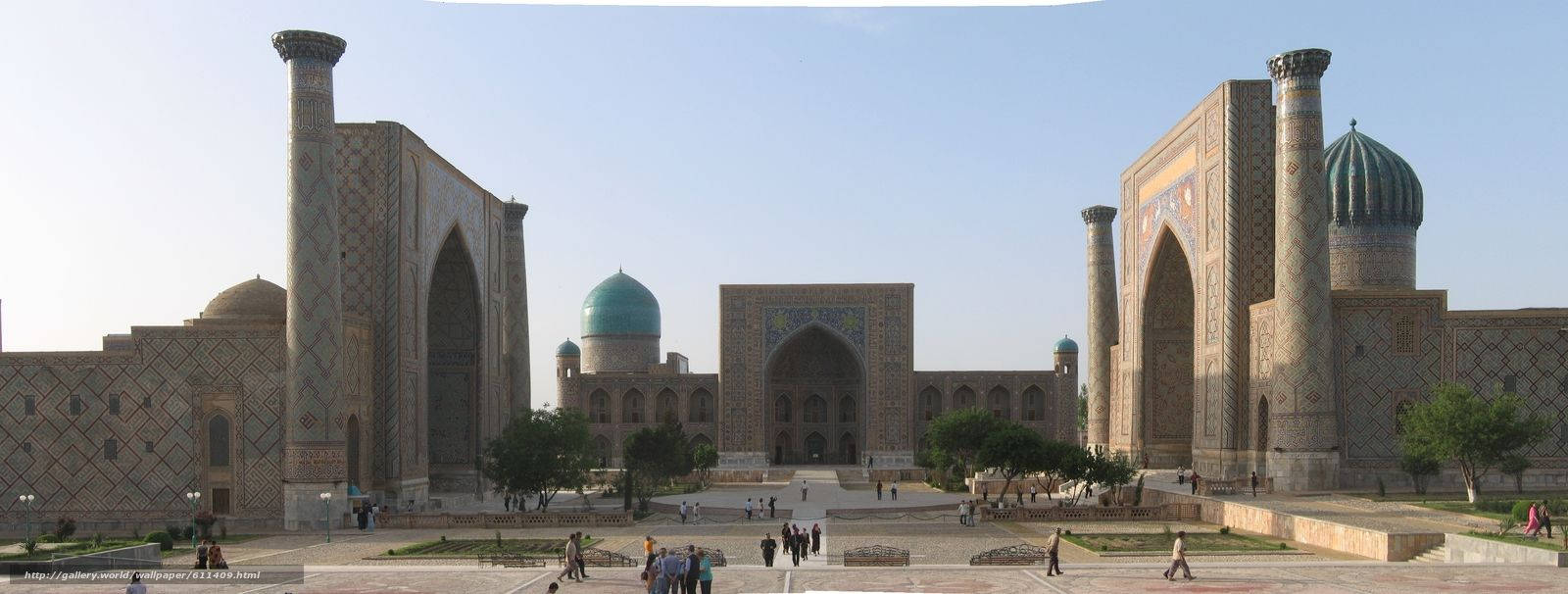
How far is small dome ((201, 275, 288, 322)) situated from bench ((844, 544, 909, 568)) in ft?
43.7

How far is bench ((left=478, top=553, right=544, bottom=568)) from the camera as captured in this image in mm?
17719

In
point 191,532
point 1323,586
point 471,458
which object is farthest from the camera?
point 471,458

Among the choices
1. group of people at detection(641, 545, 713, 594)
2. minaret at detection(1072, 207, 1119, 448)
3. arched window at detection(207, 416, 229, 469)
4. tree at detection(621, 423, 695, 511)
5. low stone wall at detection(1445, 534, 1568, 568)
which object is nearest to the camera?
group of people at detection(641, 545, 713, 594)

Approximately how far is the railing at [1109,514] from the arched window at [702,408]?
26962mm

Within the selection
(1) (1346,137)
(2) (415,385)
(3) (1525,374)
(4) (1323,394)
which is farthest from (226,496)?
(1) (1346,137)

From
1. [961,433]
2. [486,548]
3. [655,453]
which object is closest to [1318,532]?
[486,548]

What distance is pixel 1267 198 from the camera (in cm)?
2783

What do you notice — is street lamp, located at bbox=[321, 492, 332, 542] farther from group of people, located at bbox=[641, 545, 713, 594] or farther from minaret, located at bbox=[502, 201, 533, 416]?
minaret, located at bbox=[502, 201, 533, 416]

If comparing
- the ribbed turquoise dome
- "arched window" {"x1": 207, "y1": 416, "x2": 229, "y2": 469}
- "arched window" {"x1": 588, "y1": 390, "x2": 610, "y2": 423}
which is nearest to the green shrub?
"arched window" {"x1": 207, "y1": 416, "x2": 229, "y2": 469}

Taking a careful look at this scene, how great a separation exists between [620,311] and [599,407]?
7035 mm

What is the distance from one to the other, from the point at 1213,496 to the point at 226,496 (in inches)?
625

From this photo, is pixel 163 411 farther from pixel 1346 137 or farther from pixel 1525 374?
pixel 1346 137

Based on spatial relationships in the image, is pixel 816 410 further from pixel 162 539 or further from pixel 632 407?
pixel 162 539

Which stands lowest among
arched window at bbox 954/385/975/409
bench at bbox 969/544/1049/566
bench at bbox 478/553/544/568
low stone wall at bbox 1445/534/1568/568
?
bench at bbox 478/553/544/568
